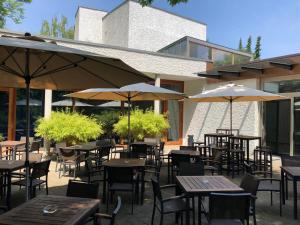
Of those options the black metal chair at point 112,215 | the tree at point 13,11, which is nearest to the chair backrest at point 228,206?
the black metal chair at point 112,215

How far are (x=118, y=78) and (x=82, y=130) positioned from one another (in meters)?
5.78

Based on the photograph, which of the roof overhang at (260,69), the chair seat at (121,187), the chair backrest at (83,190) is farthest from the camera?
the roof overhang at (260,69)

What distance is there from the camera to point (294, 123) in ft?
37.7

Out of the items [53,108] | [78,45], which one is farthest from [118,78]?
[53,108]

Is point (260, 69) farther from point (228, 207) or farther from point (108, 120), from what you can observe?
point (228, 207)

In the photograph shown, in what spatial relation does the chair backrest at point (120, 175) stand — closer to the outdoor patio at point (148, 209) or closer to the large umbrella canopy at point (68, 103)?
the outdoor patio at point (148, 209)

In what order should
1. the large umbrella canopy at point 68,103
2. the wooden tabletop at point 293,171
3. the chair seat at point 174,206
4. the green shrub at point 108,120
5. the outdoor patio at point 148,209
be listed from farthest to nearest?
the green shrub at point 108,120, the large umbrella canopy at point 68,103, the wooden tabletop at point 293,171, the outdoor patio at point 148,209, the chair seat at point 174,206

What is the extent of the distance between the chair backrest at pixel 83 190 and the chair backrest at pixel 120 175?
1601 millimetres

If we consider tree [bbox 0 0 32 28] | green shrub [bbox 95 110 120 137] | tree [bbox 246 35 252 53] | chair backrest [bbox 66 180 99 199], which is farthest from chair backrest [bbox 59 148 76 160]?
tree [bbox 246 35 252 53]

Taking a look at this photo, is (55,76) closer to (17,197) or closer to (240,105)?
(17,197)

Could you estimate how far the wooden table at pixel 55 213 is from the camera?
273 cm

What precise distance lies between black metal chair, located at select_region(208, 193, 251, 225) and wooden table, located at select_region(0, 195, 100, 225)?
1.31 m

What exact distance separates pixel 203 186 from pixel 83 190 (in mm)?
1634

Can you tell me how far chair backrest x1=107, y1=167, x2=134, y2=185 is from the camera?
17.8 feet
